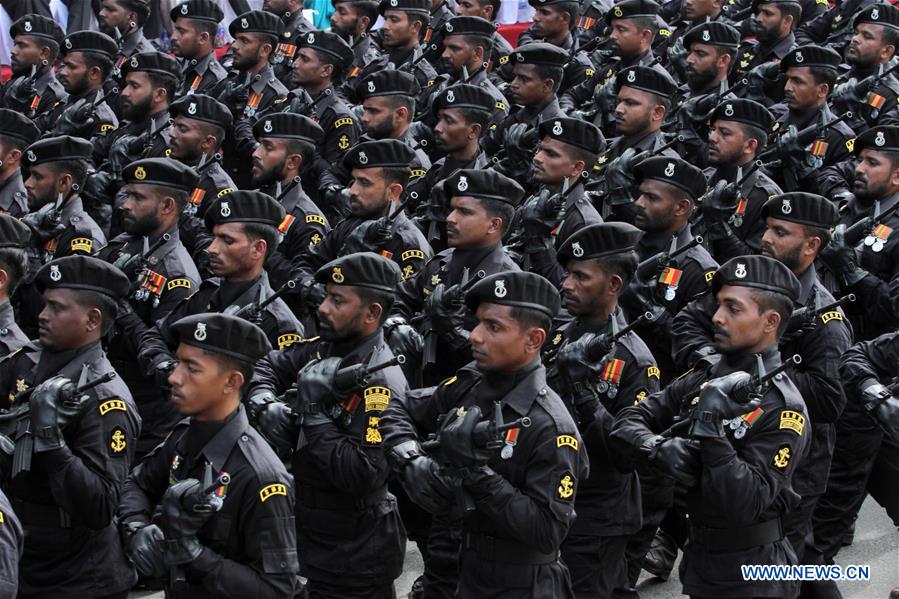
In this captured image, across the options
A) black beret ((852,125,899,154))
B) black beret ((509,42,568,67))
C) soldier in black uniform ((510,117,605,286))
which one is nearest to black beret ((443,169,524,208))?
soldier in black uniform ((510,117,605,286))

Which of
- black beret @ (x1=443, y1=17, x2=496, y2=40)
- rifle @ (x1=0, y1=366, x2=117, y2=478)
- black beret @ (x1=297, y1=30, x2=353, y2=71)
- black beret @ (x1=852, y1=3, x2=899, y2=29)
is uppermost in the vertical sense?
rifle @ (x1=0, y1=366, x2=117, y2=478)

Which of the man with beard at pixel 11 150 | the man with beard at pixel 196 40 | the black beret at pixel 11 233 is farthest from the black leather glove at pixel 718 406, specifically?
the man with beard at pixel 196 40

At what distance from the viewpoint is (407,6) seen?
48.5 feet

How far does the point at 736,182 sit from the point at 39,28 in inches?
325

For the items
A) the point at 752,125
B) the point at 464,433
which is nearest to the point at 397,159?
the point at 752,125

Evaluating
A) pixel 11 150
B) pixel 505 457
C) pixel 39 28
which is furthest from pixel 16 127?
pixel 505 457

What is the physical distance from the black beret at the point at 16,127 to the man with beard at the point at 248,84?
2207mm

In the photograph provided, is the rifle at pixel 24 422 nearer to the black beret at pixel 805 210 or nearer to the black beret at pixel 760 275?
the black beret at pixel 760 275

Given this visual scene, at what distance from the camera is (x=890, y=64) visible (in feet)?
41.7

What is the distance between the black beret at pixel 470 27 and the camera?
13.8 meters

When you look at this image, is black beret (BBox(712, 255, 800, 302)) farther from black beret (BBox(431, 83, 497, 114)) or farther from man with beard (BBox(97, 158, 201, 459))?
black beret (BBox(431, 83, 497, 114))

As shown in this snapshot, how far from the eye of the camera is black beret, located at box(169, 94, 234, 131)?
39.0ft

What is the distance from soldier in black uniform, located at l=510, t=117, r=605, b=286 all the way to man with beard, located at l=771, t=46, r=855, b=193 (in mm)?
2080

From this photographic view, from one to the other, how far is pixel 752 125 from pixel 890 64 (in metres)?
2.69
